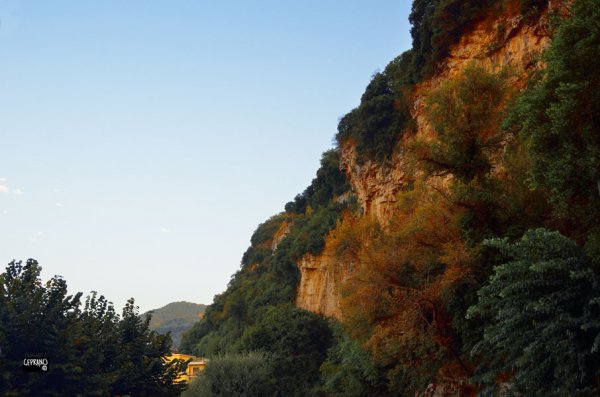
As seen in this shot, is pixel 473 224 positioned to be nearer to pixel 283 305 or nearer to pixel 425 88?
pixel 425 88

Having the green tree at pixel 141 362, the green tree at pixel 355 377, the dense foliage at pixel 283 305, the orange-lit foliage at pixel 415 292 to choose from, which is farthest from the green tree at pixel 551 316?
the dense foliage at pixel 283 305

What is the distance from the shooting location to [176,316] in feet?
588

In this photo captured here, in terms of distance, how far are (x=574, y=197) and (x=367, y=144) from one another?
2371cm

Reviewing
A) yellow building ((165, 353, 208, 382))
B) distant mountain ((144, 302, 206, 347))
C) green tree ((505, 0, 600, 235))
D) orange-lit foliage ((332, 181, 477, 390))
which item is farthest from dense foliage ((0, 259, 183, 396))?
distant mountain ((144, 302, 206, 347))

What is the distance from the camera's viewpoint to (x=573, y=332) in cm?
964

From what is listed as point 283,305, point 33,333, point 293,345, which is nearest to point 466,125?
point 33,333

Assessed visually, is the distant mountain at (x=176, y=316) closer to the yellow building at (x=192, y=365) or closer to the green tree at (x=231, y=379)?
the yellow building at (x=192, y=365)

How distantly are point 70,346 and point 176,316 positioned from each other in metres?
168

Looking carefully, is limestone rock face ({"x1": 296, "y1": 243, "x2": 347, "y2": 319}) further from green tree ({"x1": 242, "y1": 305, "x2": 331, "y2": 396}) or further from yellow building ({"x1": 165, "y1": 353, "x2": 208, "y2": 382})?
yellow building ({"x1": 165, "y1": 353, "x2": 208, "y2": 382})

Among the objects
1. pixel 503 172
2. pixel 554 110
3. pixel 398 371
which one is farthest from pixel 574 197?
pixel 398 371

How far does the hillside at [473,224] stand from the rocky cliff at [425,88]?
0.34 feet

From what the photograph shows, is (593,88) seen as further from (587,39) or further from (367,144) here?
(367,144)

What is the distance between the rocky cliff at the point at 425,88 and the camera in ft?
71.5

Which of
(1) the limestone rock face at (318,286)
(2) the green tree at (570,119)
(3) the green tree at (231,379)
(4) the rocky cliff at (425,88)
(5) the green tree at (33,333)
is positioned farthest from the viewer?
(1) the limestone rock face at (318,286)
